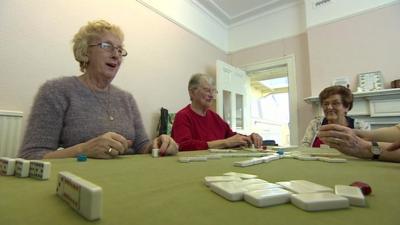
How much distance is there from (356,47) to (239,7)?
1.78 m

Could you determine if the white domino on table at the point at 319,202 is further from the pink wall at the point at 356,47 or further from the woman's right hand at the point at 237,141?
the pink wall at the point at 356,47

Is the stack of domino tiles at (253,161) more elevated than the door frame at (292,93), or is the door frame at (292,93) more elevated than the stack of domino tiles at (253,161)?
the door frame at (292,93)

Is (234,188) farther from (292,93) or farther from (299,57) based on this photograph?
(299,57)

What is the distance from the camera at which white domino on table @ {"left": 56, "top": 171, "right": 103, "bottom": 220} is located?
9.0 inches

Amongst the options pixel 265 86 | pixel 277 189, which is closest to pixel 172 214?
pixel 277 189

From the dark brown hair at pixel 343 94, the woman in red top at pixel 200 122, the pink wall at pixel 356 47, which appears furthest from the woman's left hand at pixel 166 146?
the pink wall at pixel 356 47

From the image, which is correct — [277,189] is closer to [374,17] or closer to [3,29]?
[3,29]

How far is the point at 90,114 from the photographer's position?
1.01 m

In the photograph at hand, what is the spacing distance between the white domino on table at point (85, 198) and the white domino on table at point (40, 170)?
0.55 feet

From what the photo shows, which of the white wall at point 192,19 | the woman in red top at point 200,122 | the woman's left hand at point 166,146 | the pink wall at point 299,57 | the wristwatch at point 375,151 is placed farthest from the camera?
the pink wall at point 299,57

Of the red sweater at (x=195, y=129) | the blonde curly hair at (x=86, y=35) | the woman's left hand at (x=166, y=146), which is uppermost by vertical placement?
the blonde curly hair at (x=86, y=35)

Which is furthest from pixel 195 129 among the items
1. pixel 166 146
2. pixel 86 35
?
pixel 86 35

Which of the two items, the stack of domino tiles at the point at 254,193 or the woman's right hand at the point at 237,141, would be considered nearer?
the stack of domino tiles at the point at 254,193

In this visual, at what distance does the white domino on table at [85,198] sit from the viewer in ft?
0.75
